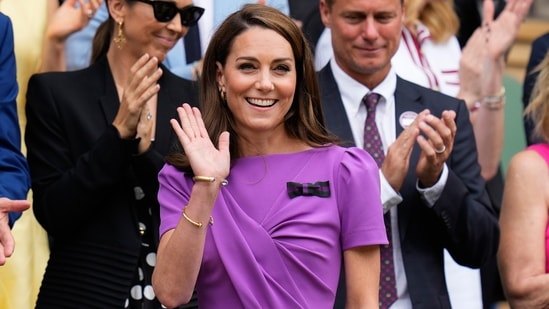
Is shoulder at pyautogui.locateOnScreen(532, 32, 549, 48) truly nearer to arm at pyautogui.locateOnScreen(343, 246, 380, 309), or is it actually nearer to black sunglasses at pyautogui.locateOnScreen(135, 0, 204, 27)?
black sunglasses at pyautogui.locateOnScreen(135, 0, 204, 27)

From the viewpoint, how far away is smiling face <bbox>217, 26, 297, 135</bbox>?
478 cm

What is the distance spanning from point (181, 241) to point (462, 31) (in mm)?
3848

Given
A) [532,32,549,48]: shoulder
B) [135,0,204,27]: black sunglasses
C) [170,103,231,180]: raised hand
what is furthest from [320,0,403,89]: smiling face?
[170,103,231,180]: raised hand

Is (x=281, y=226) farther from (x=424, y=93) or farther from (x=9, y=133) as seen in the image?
(x=424, y=93)

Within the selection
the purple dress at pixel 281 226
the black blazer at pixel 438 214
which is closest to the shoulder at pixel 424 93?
the black blazer at pixel 438 214

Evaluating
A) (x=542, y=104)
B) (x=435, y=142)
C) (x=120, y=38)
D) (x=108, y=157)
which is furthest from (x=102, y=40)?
(x=542, y=104)

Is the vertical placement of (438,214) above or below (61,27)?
below

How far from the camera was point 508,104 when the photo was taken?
424 inches

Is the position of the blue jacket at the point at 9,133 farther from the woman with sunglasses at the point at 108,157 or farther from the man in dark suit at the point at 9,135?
the woman with sunglasses at the point at 108,157

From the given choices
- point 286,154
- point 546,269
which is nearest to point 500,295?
point 546,269

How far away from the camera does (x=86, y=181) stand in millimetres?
5387

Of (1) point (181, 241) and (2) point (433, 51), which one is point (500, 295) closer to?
(2) point (433, 51)

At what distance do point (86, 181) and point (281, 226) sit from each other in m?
1.05

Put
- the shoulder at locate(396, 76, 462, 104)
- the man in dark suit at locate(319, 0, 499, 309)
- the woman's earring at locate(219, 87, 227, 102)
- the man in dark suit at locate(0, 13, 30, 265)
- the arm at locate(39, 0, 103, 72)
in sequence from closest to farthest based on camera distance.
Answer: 1. the woman's earring at locate(219, 87, 227, 102)
2. the man in dark suit at locate(0, 13, 30, 265)
3. the man in dark suit at locate(319, 0, 499, 309)
4. the shoulder at locate(396, 76, 462, 104)
5. the arm at locate(39, 0, 103, 72)
